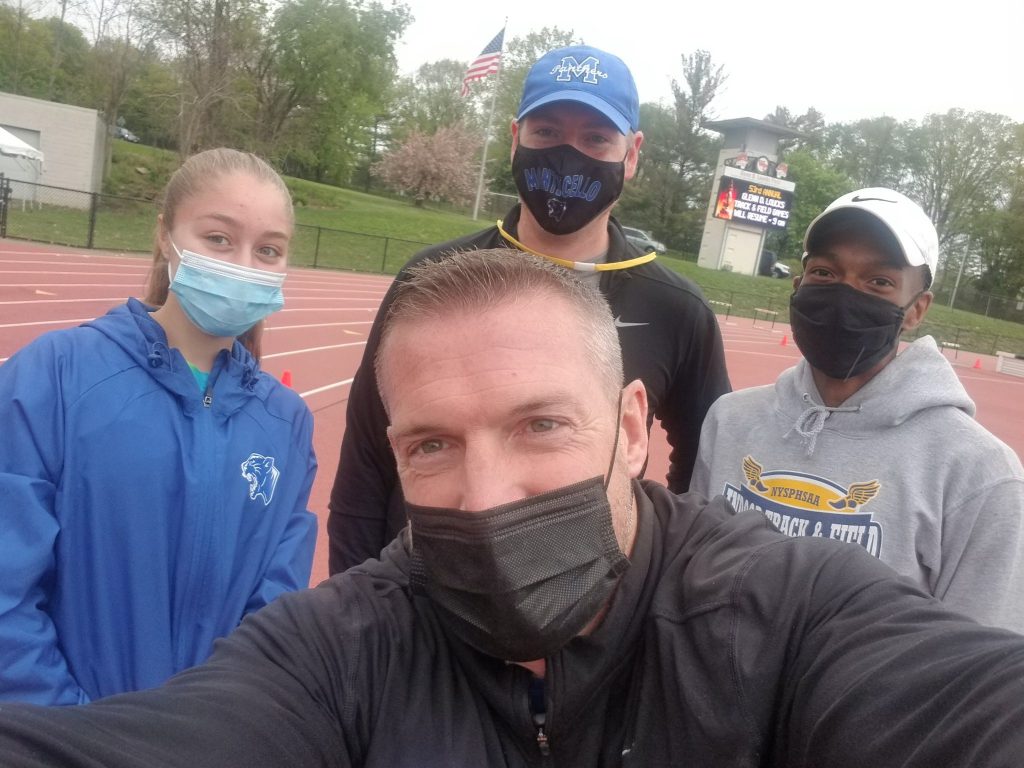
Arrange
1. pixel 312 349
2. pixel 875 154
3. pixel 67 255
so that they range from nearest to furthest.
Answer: pixel 312 349, pixel 67 255, pixel 875 154

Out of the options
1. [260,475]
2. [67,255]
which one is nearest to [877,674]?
[260,475]

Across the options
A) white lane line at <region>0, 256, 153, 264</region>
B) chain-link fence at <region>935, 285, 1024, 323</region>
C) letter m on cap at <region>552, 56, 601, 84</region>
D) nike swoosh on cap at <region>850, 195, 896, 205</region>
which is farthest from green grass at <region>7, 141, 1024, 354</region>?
nike swoosh on cap at <region>850, 195, 896, 205</region>

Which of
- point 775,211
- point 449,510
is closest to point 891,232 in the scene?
point 449,510

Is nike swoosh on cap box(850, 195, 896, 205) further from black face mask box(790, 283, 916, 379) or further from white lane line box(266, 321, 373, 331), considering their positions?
white lane line box(266, 321, 373, 331)

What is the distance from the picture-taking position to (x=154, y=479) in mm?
1988

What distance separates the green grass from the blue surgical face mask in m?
15.1

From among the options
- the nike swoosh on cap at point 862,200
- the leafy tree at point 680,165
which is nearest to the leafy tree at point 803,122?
the leafy tree at point 680,165

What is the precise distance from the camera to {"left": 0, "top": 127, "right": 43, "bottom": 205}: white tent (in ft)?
71.7

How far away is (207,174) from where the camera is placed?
7.97 feet

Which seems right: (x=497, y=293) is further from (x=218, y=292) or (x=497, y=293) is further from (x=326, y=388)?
(x=326, y=388)

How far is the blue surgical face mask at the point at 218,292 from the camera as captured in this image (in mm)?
2318

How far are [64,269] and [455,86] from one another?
4702 centimetres

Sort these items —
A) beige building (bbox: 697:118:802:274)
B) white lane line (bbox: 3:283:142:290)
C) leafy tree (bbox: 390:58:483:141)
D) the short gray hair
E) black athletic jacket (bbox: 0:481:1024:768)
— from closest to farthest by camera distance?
black athletic jacket (bbox: 0:481:1024:768), the short gray hair, white lane line (bbox: 3:283:142:290), beige building (bbox: 697:118:802:274), leafy tree (bbox: 390:58:483:141)

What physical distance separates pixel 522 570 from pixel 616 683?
282mm
